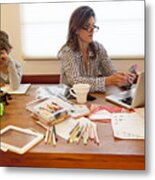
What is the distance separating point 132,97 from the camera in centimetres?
131

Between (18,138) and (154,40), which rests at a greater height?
(154,40)

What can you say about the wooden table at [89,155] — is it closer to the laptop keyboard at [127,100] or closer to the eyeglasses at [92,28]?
the laptop keyboard at [127,100]

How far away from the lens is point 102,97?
134 cm

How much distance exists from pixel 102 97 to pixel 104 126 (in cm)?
12

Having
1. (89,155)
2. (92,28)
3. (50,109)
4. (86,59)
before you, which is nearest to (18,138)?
(50,109)

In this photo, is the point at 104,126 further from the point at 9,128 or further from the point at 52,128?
the point at 9,128

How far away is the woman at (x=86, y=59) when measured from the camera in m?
1.27

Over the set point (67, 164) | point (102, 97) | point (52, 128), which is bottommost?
point (67, 164)

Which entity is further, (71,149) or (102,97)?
(102,97)

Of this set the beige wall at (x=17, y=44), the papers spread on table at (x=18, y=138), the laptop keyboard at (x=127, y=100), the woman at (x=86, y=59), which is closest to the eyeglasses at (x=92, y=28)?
the woman at (x=86, y=59)

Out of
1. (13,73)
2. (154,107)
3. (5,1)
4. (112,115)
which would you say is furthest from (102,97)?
(5,1)

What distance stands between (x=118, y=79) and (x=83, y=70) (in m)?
0.14

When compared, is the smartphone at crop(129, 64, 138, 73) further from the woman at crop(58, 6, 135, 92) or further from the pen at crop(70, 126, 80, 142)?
the pen at crop(70, 126, 80, 142)

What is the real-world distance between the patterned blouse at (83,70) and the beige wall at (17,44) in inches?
1.3
